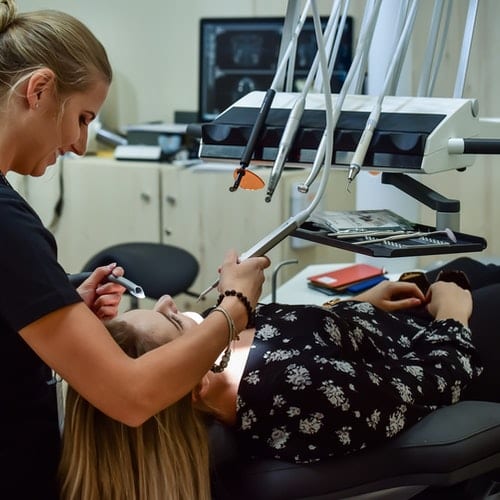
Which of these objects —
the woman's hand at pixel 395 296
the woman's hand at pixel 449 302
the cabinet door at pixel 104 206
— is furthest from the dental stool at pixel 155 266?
the woman's hand at pixel 449 302

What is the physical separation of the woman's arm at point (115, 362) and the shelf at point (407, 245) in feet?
0.91

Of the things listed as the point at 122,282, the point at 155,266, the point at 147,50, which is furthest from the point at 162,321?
the point at 147,50

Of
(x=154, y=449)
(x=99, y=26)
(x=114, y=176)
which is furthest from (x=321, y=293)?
(x=99, y=26)

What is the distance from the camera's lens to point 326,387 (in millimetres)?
1248

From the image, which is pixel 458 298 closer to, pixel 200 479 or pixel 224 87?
pixel 200 479

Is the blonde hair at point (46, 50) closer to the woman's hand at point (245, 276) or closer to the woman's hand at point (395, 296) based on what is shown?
the woman's hand at point (245, 276)

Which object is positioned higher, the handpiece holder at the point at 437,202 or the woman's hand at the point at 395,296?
the handpiece holder at the point at 437,202

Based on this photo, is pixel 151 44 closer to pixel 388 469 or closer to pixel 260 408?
pixel 260 408

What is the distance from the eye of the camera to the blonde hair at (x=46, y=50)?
3.57 ft

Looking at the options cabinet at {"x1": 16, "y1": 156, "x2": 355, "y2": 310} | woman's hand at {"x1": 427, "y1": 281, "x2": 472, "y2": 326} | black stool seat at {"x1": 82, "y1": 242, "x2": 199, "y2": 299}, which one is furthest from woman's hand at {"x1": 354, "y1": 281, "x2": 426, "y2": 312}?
cabinet at {"x1": 16, "y1": 156, "x2": 355, "y2": 310}

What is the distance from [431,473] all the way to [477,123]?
0.60m

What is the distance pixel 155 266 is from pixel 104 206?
88 centimetres

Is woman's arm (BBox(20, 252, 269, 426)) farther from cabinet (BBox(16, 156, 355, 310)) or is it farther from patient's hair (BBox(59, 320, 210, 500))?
cabinet (BBox(16, 156, 355, 310))

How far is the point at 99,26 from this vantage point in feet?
12.4
